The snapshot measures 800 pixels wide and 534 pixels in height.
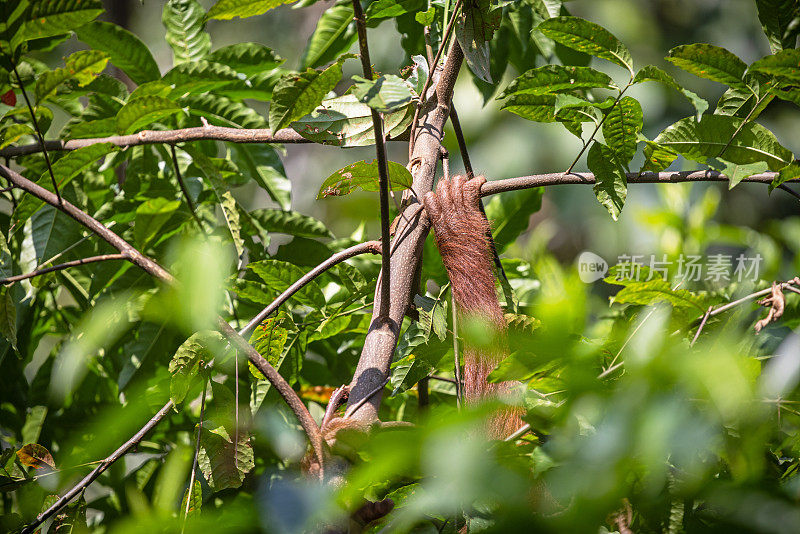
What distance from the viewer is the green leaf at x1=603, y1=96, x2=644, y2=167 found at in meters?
0.54

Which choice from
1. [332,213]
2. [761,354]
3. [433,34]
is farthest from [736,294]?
[332,213]

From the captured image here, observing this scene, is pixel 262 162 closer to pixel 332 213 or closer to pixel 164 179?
pixel 164 179

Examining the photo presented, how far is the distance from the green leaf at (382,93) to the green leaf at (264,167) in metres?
0.47

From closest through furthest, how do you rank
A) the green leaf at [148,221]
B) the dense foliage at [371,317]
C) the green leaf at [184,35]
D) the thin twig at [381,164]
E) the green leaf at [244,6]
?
the dense foliage at [371,317] → the thin twig at [381,164] → the green leaf at [244,6] → the green leaf at [148,221] → the green leaf at [184,35]

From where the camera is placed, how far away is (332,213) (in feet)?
10.4

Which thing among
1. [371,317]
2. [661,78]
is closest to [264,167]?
[371,317]

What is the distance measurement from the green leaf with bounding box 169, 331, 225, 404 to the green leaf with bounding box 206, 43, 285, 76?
420 mm

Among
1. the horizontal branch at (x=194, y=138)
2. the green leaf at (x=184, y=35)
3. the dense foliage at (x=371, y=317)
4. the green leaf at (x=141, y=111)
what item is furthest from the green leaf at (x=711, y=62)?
the green leaf at (x=184, y=35)

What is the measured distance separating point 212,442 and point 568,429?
0.30 meters

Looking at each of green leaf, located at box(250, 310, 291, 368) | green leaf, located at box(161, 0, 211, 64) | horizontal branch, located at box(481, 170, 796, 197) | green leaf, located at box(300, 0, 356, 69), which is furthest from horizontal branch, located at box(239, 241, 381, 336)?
green leaf, located at box(161, 0, 211, 64)

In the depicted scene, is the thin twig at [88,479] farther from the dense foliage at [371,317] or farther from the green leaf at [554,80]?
the green leaf at [554,80]

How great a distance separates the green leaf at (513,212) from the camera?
0.80 meters

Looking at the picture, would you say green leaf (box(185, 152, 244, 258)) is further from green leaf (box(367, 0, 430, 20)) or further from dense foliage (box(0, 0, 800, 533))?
green leaf (box(367, 0, 430, 20))

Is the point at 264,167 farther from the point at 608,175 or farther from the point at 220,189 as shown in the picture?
the point at 608,175
